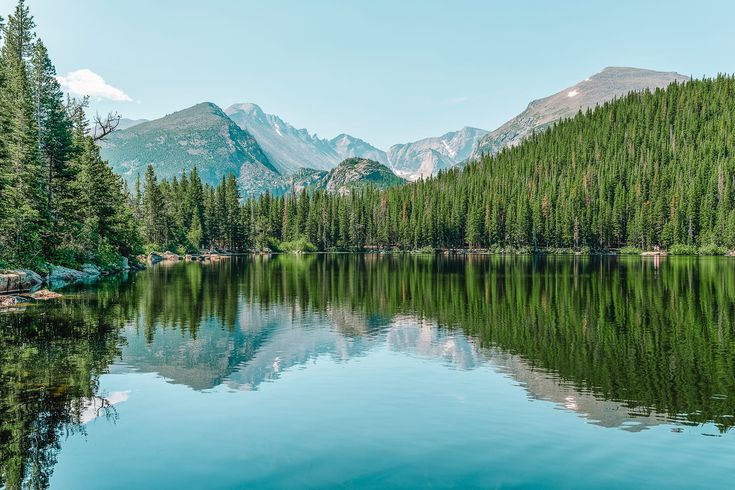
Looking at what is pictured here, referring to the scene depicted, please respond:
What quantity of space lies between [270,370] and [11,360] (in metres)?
11.0

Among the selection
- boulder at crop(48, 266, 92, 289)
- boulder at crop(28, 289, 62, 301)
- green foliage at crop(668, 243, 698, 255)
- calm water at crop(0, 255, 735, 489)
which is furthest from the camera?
green foliage at crop(668, 243, 698, 255)

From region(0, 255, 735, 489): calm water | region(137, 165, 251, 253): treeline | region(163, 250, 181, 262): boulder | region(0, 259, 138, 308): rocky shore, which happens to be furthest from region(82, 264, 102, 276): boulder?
region(163, 250, 181, 262): boulder

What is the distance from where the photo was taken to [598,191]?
193 metres

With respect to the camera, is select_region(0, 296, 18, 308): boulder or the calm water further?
select_region(0, 296, 18, 308): boulder

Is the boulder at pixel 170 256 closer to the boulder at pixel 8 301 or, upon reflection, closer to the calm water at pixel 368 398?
the boulder at pixel 8 301

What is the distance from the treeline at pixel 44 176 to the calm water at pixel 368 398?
1524cm

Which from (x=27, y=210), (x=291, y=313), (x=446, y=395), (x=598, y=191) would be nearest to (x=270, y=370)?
(x=446, y=395)

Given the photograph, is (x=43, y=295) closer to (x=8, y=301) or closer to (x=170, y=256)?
(x=8, y=301)

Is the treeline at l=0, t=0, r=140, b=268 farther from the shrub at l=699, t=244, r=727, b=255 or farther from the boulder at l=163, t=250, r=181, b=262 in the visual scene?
the shrub at l=699, t=244, r=727, b=255

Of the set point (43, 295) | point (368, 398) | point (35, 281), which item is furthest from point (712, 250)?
point (43, 295)

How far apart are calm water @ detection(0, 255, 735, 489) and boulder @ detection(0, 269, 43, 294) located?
10.7 m

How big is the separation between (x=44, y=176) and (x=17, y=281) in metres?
15.2

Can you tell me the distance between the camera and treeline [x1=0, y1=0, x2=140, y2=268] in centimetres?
4881

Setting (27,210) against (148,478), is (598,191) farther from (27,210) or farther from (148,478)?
(148,478)
